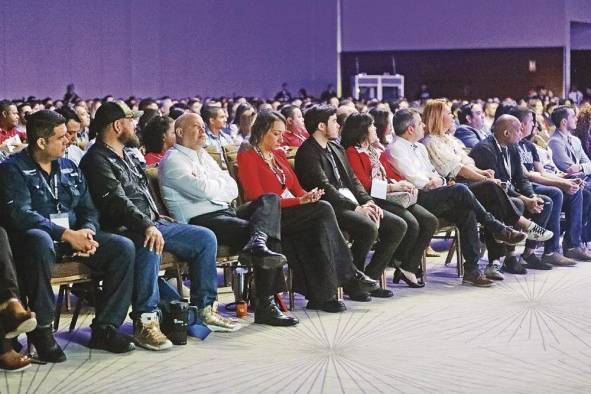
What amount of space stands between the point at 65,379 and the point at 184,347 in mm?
744

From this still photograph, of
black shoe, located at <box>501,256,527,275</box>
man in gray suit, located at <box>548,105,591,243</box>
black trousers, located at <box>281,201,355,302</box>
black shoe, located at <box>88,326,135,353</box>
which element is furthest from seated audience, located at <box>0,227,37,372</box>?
man in gray suit, located at <box>548,105,591,243</box>

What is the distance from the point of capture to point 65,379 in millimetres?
4285

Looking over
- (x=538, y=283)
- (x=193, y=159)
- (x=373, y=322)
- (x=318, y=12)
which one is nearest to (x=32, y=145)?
(x=193, y=159)

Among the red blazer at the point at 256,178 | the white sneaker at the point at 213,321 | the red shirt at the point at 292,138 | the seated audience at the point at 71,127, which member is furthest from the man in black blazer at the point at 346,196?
the red shirt at the point at 292,138

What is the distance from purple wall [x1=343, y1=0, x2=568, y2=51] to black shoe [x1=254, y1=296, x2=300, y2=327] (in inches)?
796

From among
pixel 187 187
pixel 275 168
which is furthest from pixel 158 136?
pixel 187 187

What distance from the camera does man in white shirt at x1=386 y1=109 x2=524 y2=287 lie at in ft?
21.9

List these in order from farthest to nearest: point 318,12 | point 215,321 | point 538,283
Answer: point 318,12
point 538,283
point 215,321

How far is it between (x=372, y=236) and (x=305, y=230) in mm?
489

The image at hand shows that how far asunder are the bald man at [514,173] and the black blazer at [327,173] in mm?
1345

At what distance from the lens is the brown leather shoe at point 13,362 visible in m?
4.37

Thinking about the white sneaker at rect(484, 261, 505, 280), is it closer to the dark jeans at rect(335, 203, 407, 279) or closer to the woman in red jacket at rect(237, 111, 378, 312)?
the dark jeans at rect(335, 203, 407, 279)

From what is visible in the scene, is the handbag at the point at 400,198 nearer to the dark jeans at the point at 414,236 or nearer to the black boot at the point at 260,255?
the dark jeans at the point at 414,236

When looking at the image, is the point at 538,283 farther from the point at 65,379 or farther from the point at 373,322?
the point at 65,379
